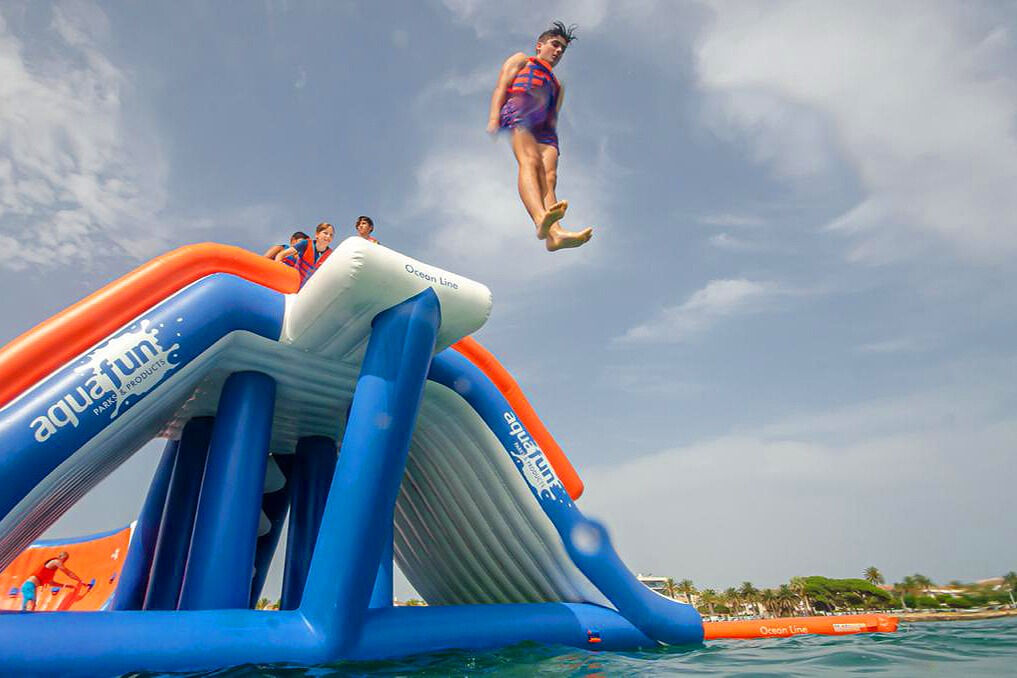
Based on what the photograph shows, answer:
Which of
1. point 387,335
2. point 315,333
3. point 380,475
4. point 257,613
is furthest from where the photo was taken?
point 315,333

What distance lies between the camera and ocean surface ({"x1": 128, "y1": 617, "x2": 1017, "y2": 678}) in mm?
3412

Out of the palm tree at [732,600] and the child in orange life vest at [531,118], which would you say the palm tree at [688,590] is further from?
the child in orange life vest at [531,118]

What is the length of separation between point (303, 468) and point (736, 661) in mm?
4611

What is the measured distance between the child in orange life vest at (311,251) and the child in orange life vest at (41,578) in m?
7.22

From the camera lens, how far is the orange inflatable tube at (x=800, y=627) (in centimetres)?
591

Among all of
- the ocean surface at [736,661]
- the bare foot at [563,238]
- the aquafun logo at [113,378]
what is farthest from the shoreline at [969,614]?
the aquafun logo at [113,378]

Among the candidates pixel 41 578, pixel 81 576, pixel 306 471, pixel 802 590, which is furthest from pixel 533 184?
pixel 802 590

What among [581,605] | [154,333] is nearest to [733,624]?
[581,605]

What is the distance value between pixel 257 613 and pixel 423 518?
3299 millimetres

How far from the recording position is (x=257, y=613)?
3684 mm

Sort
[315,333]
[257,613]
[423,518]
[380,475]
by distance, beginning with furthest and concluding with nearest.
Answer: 1. [423,518]
2. [315,333]
3. [380,475]
4. [257,613]

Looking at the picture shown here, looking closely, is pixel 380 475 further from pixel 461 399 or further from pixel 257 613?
pixel 461 399

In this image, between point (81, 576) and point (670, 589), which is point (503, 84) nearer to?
point (81, 576)

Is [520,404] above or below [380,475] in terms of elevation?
above
